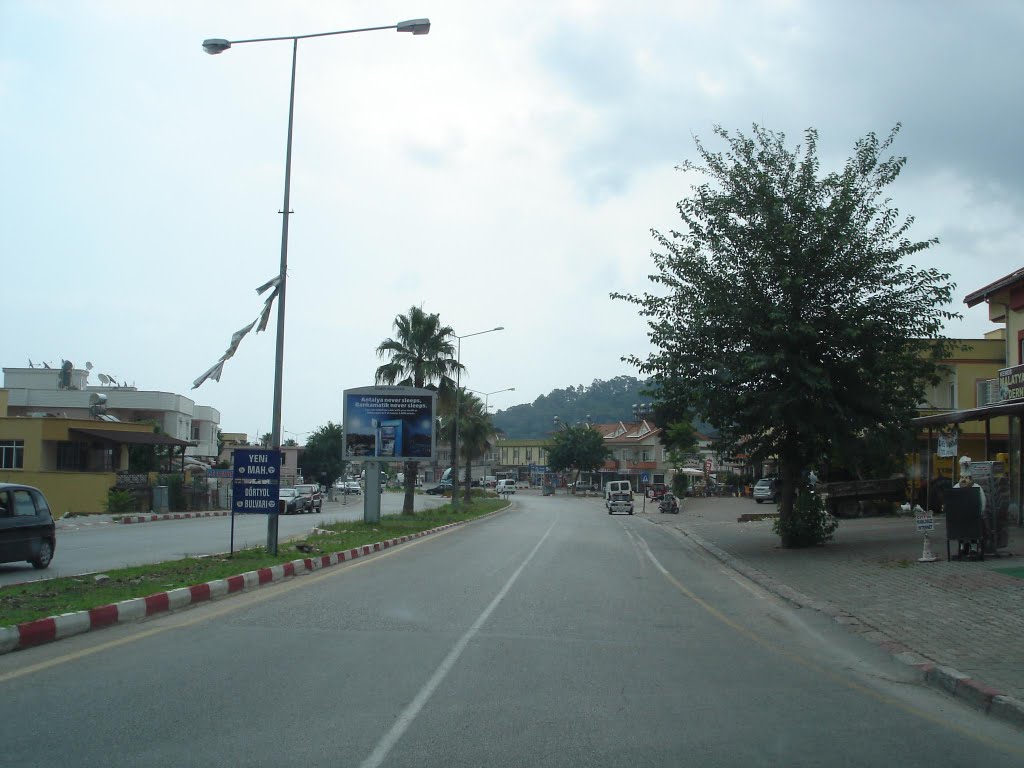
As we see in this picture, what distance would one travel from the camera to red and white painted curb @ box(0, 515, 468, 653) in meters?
9.24

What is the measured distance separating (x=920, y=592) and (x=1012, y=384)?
36.0 feet

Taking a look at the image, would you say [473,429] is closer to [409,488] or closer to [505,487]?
[409,488]

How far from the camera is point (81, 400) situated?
64375 mm

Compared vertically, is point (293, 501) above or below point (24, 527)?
below

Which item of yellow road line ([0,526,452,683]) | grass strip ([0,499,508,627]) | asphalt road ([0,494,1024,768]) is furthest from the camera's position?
grass strip ([0,499,508,627])

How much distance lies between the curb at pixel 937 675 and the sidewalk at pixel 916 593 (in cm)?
5

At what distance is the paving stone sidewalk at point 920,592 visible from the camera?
9.27 meters

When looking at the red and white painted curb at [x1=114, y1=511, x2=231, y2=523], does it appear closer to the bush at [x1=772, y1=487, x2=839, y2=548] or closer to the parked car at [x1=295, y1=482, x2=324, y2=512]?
the parked car at [x1=295, y1=482, x2=324, y2=512]

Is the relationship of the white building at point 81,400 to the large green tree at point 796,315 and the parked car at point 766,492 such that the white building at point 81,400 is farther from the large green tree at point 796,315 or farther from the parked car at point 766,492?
the large green tree at point 796,315

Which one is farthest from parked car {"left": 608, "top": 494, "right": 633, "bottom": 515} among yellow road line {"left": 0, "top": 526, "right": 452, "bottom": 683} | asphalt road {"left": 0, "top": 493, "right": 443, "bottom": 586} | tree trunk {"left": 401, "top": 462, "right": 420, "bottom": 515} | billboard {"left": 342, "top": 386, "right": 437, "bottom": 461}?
yellow road line {"left": 0, "top": 526, "right": 452, "bottom": 683}

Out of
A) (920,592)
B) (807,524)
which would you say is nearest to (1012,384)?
(807,524)

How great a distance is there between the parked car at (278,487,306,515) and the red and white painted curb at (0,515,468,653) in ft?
105

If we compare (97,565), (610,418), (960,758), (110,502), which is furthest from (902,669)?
(610,418)

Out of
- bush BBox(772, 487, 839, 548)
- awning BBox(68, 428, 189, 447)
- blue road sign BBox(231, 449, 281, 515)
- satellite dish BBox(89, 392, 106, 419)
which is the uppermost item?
satellite dish BBox(89, 392, 106, 419)
